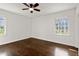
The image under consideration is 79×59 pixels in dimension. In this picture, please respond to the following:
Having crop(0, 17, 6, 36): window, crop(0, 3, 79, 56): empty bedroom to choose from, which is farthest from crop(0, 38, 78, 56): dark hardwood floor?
crop(0, 17, 6, 36): window

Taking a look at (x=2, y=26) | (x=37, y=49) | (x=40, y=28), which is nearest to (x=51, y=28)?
(x=40, y=28)

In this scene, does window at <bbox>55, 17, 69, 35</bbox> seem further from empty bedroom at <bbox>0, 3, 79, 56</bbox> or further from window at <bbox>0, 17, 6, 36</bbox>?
window at <bbox>0, 17, 6, 36</bbox>

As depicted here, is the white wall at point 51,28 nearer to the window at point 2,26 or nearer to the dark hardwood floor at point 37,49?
the dark hardwood floor at point 37,49

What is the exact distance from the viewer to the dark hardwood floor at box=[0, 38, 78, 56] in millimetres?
715

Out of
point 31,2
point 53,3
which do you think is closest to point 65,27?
point 53,3

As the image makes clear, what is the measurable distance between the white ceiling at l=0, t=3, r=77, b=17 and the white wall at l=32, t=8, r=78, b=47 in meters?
0.03

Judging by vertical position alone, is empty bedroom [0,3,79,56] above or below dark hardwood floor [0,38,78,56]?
above

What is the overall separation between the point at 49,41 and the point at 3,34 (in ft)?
1.10

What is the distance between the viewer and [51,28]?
74 cm

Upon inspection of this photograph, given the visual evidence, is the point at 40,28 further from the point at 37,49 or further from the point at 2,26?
the point at 2,26

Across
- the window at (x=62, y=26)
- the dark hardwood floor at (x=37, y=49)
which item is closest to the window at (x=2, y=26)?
the dark hardwood floor at (x=37, y=49)

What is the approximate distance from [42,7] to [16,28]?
245 millimetres

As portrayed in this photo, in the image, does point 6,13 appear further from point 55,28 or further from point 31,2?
point 55,28

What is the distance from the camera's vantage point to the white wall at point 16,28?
686 millimetres
